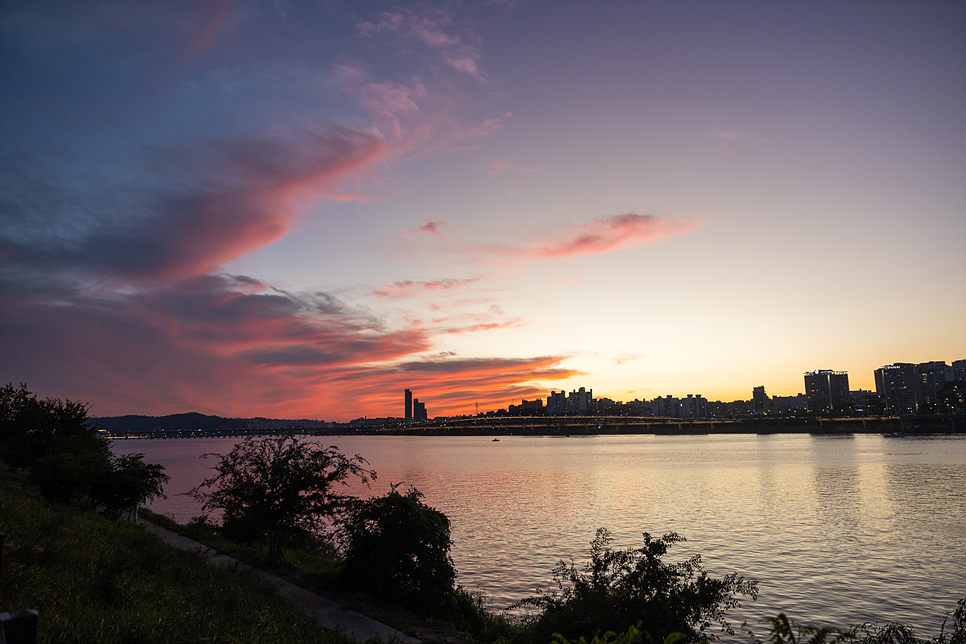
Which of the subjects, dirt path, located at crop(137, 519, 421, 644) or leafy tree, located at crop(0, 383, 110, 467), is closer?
dirt path, located at crop(137, 519, 421, 644)

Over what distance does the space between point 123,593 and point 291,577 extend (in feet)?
31.0

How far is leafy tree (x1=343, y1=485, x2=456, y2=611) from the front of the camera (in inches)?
701

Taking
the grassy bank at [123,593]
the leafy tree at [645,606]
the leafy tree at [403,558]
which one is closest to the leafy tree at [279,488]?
the leafy tree at [403,558]

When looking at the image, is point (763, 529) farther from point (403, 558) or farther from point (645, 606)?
point (645, 606)

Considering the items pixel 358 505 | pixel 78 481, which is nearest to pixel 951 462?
pixel 358 505

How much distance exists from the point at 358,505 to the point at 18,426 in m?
42.0

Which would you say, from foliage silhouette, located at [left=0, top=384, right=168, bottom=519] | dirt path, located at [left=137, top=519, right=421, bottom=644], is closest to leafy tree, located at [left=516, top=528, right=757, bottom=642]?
dirt path, located at [left=137, top=519, right=421, bottom=644]

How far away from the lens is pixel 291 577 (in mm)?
19750

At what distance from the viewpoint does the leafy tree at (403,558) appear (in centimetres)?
1780

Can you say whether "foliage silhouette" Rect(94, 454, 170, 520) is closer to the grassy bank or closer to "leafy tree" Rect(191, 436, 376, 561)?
"leafy tree" Rect(191, 436, 376, 561)

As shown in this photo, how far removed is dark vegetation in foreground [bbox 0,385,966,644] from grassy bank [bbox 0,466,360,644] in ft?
0.14

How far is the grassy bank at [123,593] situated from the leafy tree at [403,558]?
129 inches

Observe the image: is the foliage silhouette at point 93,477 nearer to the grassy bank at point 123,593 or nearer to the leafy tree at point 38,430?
the leafy tree at point 38,430

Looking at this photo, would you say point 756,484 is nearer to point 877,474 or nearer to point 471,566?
point 877,474
